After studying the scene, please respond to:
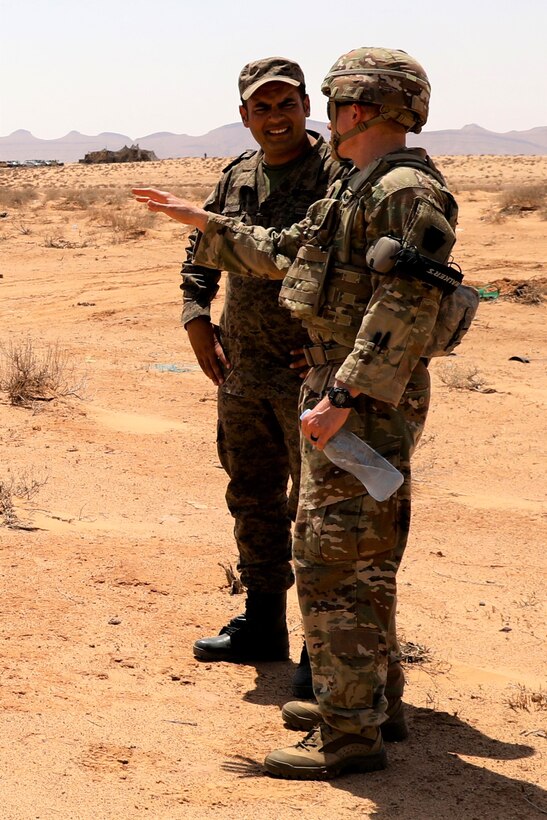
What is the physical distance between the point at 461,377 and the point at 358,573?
6617 millimetres

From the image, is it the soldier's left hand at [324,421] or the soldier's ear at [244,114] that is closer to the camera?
the soldier's left hand at [324,421]

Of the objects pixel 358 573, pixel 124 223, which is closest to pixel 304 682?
pixel 358 573

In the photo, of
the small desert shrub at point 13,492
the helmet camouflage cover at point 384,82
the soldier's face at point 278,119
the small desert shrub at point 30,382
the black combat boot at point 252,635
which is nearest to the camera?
the helmet camouflage cover at point 384,82

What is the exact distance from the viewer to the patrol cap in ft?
12.4

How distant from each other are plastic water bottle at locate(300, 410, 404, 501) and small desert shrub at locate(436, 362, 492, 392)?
6566 mm

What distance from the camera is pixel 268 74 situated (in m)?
3.79

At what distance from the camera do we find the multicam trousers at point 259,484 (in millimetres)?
4039

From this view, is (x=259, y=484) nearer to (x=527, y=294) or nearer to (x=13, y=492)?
(x=13, y=492)

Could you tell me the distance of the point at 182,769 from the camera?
10.7ft

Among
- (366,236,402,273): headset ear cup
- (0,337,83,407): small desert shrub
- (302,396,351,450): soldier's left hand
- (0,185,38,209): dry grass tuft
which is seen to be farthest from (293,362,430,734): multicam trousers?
(0,185,38,209): dry grass tuft

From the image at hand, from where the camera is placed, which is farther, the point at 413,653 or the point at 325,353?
the point at 413,653

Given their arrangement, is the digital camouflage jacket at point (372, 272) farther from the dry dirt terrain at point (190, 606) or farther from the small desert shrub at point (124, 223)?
the small desert shrub at point (124, 223)

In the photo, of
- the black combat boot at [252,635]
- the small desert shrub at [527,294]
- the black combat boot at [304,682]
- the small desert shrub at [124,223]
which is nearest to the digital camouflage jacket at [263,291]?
the black combat boot at [252,635]

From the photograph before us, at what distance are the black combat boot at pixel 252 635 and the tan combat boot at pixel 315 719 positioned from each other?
628 mm
